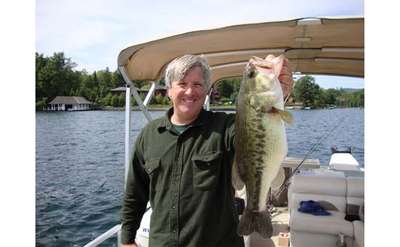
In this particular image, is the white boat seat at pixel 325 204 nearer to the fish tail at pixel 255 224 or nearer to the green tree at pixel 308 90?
the green tree at pixel 308 90

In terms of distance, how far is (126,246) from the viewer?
243 centimetres

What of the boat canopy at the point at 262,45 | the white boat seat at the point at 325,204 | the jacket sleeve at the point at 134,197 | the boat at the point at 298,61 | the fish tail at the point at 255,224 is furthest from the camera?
the white boat seat at the point at 325,204

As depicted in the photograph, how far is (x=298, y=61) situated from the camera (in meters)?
4.86

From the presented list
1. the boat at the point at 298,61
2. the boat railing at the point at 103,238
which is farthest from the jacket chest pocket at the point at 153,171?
the boat railing at the point at 103,238

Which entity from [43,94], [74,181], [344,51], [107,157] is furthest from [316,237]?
[43,94]

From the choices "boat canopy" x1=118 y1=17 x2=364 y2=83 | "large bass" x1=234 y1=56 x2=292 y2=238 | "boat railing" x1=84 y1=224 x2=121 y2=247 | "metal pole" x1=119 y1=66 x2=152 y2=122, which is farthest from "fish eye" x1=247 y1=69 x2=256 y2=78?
"boat railing" x1=84 y1=224 x2=121 y2=247

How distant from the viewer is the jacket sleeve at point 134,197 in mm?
2369

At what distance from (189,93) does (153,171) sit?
19.9 inches

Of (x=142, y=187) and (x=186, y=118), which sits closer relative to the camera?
(x=186, y=118)

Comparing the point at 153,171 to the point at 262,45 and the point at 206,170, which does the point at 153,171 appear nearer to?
the point at 206,170

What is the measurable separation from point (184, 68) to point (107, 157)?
65.9 ft

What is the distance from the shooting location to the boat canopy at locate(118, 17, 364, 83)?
10.5ft

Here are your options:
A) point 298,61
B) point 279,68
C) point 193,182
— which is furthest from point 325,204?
point 279,68
